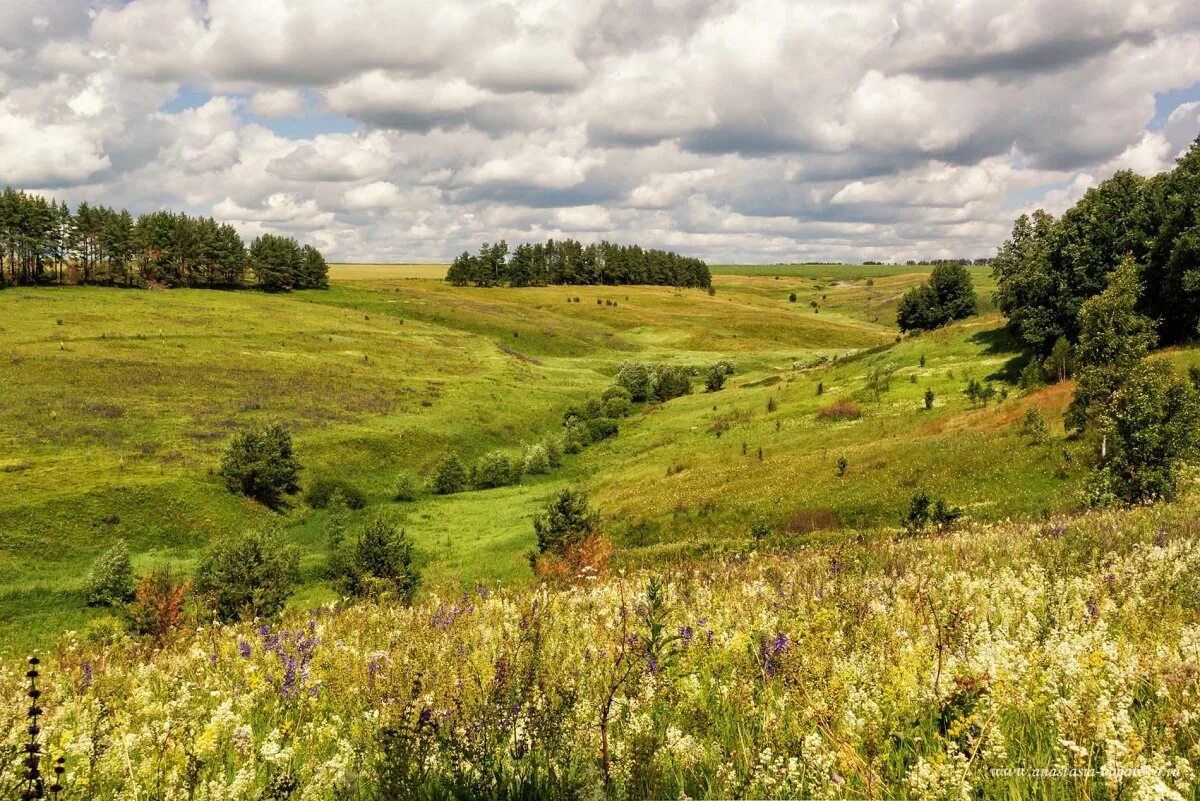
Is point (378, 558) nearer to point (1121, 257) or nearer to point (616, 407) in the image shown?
point (1121, 257)

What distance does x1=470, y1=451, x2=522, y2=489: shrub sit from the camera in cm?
5906

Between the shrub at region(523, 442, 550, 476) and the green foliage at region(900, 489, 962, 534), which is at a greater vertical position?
the green foliage at region(900, 489, 962, 534)

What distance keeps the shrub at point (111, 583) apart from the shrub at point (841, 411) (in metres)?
48.5

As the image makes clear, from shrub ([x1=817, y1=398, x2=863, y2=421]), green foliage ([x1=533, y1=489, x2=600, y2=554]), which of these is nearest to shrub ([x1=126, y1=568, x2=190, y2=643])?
green foliage ([x1=533, y1=489, x2=600, y2=554])

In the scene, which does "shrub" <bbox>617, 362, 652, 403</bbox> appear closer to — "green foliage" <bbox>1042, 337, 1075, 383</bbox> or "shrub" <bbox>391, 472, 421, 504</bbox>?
"shrub" <bbox>391, 472, 421, 504</bbox>

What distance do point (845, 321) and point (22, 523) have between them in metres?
185

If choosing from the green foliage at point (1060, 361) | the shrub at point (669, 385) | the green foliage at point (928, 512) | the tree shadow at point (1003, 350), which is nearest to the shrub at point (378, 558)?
the green foliage at point (928, 512)

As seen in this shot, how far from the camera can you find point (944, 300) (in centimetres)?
9850

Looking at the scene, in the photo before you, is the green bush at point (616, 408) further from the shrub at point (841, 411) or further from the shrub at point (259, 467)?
the shrub at point (259, 467)

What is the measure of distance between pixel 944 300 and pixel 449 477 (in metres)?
78.2

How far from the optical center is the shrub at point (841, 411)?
54938 mm

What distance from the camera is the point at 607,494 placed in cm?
4984

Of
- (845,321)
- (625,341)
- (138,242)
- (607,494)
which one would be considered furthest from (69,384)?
(845,321)

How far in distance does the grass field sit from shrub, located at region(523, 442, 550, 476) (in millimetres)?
2002
